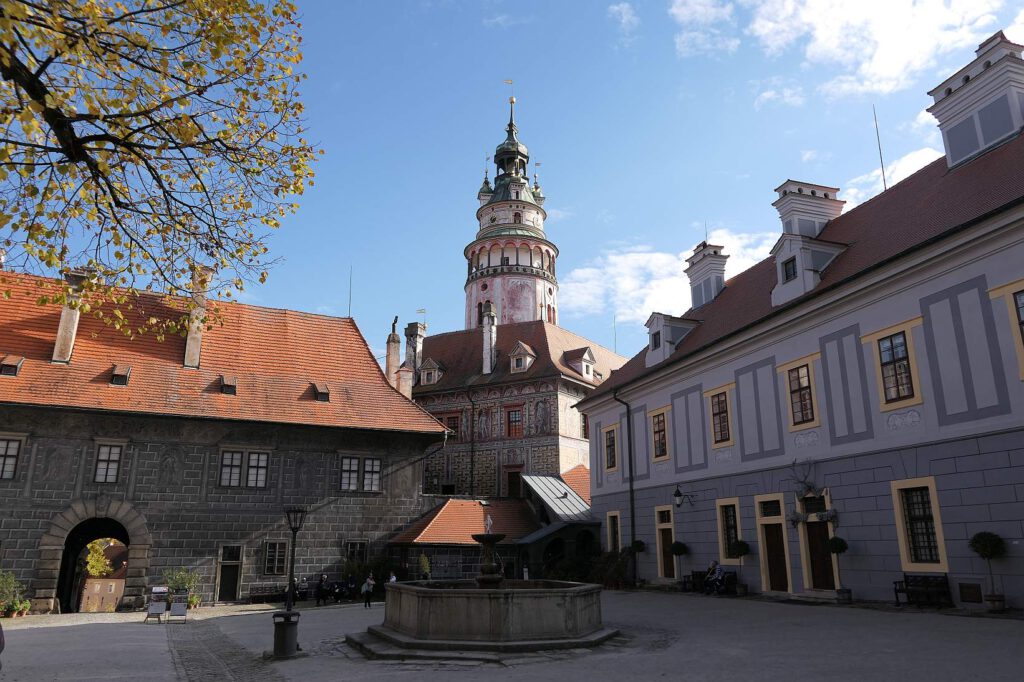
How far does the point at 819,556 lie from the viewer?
17.6 m

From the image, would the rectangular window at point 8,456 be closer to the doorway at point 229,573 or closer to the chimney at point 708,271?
the doorway at point 229,573

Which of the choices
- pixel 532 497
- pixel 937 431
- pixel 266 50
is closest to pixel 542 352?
pixel 532 497

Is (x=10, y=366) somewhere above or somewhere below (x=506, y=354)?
below

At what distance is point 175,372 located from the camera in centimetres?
2703

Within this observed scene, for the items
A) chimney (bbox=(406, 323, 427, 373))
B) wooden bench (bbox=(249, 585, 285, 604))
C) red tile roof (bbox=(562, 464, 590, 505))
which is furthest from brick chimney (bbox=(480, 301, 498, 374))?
wooden bench (bbox=(249, 585, 285, 604))

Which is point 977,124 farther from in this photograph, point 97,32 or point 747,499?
point 97,32

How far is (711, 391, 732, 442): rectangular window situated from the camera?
2161cm

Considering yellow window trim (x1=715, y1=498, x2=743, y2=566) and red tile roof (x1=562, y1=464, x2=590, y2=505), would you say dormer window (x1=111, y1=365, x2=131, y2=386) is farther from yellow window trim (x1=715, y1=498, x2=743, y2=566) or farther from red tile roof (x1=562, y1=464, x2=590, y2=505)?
yellow window trim (x1=715, y1=498, x2=743, y2=566)

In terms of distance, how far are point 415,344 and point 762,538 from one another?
29941 millimetres

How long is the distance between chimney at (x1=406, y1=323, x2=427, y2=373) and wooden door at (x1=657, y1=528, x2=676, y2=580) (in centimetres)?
2371

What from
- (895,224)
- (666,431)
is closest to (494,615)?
(895,224)

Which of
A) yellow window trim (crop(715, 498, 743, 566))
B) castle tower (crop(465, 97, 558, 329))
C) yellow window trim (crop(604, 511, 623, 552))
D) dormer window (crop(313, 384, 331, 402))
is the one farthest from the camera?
castle tower (crop(465, 97, 558, 329))

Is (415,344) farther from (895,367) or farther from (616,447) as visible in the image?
(895,367)

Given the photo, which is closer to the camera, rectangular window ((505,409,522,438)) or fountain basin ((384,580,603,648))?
fountain basin ((384,580,603,648))
